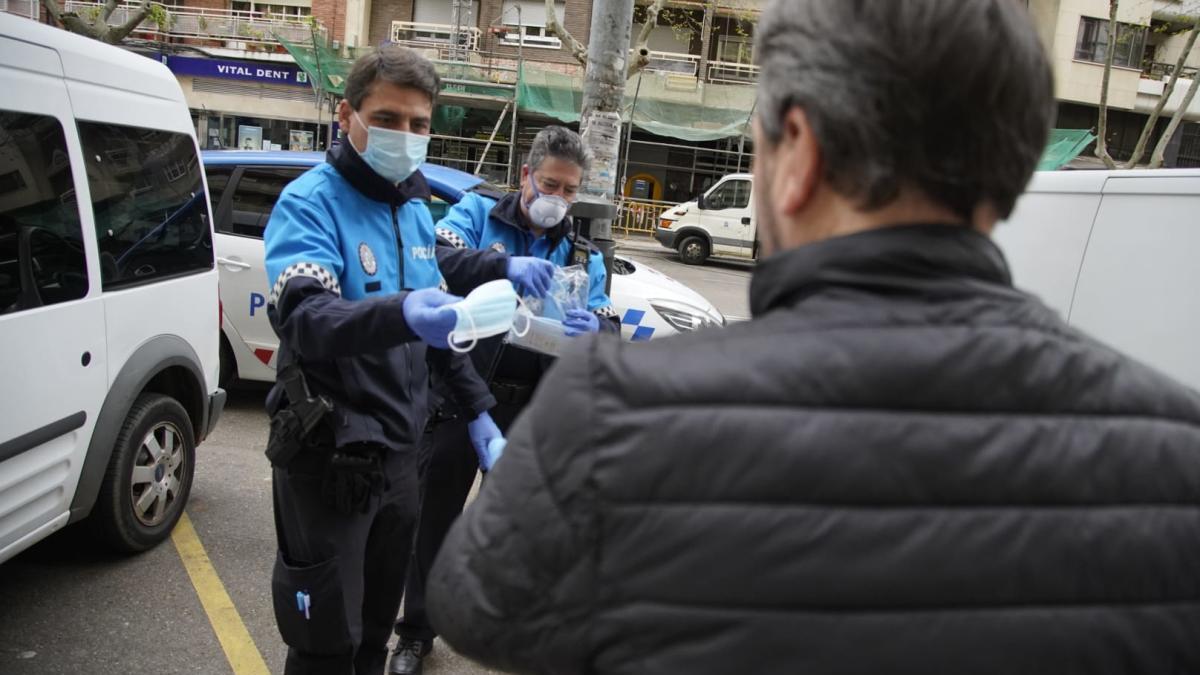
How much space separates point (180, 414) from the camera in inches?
161

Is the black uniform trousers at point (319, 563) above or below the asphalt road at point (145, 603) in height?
above

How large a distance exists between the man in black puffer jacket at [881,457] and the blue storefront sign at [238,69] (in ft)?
92.1

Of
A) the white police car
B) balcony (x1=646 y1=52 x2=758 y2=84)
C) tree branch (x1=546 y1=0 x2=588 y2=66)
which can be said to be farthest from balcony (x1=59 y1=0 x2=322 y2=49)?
the white police car

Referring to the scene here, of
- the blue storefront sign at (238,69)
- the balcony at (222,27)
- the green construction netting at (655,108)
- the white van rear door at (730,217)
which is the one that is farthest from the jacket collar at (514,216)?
the balcony at (222,27)

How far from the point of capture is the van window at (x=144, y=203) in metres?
3.47

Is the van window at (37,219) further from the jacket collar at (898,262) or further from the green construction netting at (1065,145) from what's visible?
the green construction netting at (1065,145)

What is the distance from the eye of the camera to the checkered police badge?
228 cm

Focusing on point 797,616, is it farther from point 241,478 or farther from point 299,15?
point 299,15

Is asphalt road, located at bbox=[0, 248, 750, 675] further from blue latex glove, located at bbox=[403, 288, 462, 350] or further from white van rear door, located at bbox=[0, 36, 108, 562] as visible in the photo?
blue latex glove, located at bbox=[403, 288, 462, 350]

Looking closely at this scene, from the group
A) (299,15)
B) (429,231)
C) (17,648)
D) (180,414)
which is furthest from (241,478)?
(299,15)

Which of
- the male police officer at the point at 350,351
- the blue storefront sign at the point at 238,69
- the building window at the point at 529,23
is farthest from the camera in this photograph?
the building window at the point at 529,23

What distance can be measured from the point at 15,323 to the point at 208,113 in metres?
27.1

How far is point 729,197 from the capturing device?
19.2 meters

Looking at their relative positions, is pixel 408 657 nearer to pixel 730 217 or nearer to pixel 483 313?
pixel 483 313
